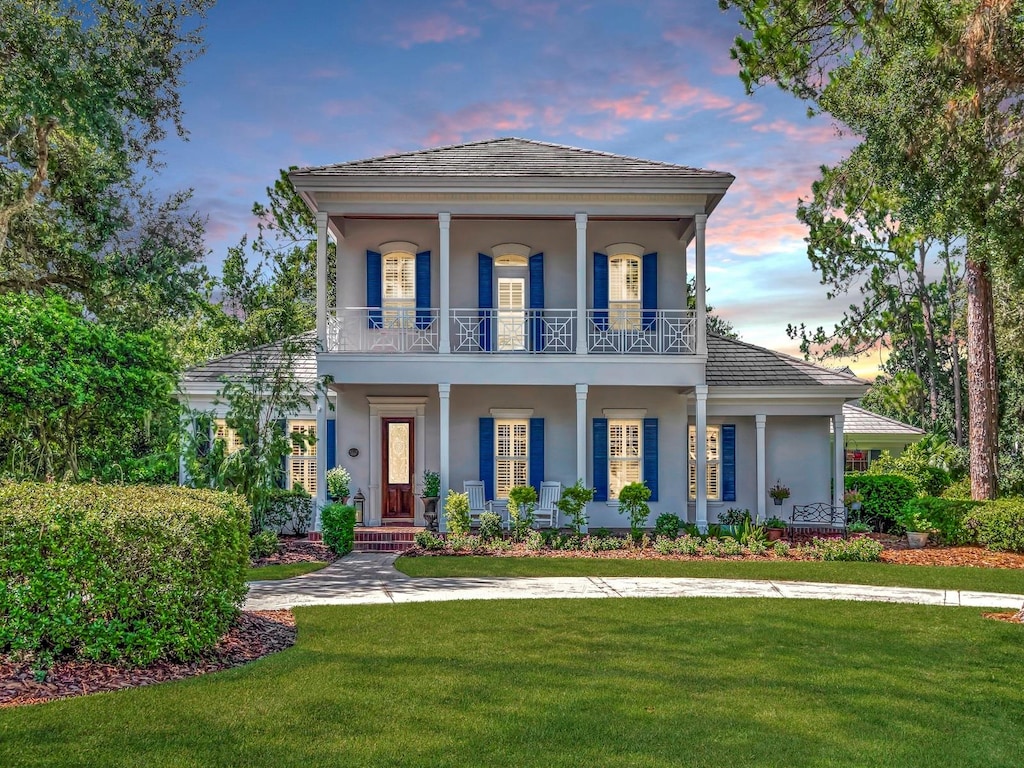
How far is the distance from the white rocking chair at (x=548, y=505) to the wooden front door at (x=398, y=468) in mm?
2863

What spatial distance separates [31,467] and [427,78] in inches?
428

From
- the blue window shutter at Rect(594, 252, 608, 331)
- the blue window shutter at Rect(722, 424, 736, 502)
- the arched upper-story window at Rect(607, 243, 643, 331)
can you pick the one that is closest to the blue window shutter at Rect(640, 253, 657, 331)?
the arched upper-story window at Rect(607, 243, 643, 331)

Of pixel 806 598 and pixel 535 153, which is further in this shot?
pixel 535 153

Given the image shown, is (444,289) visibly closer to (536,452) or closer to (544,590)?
(536,452)

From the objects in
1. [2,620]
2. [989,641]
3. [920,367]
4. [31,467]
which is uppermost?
[920,367]

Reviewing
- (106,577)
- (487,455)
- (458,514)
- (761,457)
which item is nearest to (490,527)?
(458,514)

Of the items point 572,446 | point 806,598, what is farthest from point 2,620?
point 572,446

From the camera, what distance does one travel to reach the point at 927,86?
38.8ft

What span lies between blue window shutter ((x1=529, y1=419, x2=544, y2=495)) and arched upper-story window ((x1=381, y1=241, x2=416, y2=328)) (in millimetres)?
3616

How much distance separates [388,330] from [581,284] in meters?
4.40

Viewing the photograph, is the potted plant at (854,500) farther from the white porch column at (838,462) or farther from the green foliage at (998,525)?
the green foliage at (998,525)

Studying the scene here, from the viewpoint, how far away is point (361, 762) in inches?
186

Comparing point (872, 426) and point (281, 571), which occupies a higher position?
point (872, 426)

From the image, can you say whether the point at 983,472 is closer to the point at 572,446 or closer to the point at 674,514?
the point at 674,514
